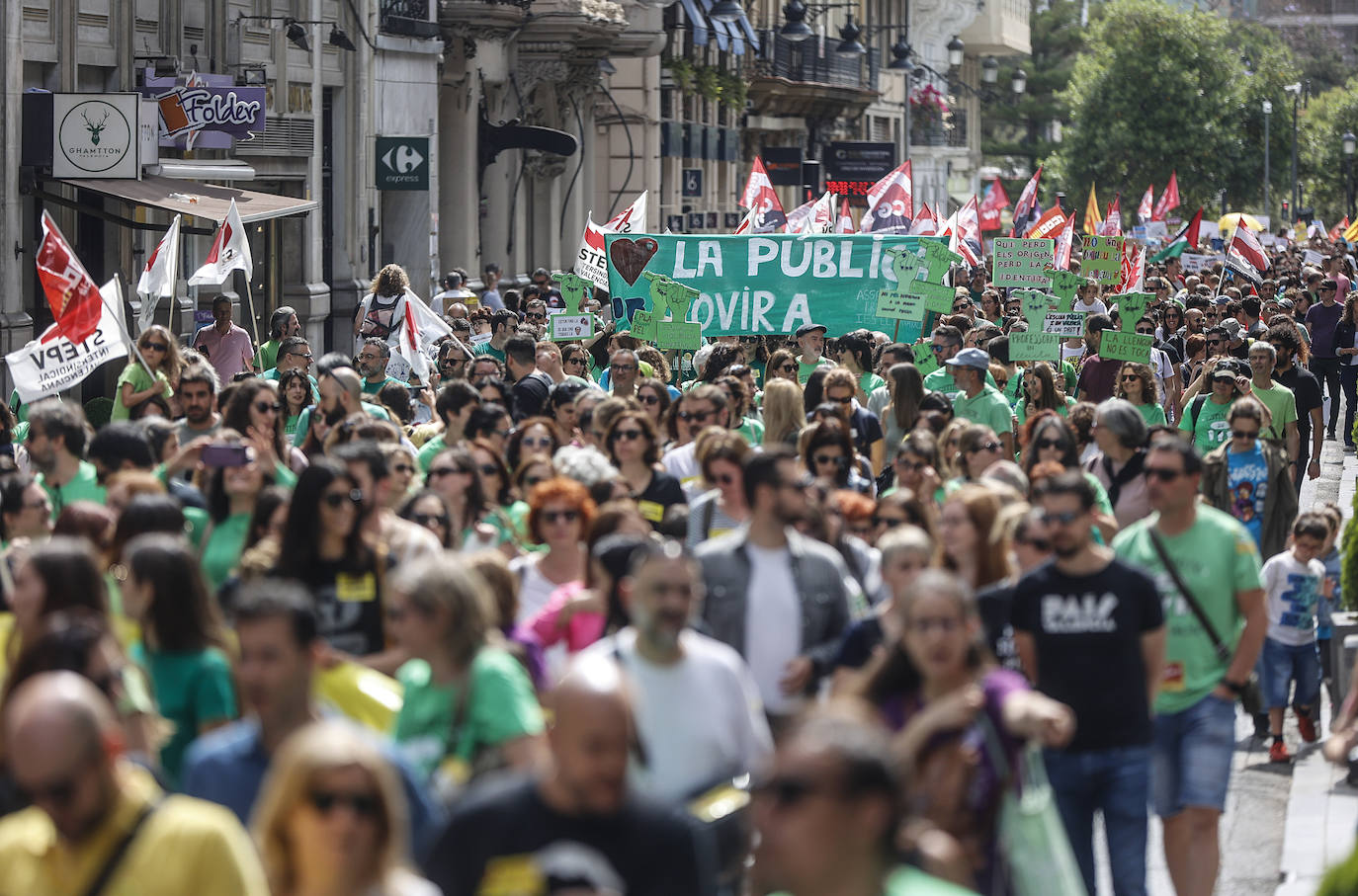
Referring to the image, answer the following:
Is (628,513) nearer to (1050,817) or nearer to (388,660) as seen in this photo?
(388,660)

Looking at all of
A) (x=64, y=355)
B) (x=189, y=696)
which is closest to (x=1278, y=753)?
(x=189, y=696)

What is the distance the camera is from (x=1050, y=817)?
574 cm

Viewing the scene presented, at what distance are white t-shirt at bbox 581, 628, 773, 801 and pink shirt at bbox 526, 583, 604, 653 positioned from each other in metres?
1.06

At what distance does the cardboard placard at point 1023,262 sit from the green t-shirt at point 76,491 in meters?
12.9

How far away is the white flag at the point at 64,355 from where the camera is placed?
12.5m

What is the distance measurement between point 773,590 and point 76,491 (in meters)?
3.41

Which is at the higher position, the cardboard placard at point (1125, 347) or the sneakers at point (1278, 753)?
the cardboard placard at point (1125, 347)

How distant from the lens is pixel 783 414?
11633 millimetres

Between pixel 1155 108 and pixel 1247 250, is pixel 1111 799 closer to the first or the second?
pixel 1247 250

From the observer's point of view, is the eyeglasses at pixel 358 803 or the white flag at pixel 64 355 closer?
the eyeglasses at pixel 358 803

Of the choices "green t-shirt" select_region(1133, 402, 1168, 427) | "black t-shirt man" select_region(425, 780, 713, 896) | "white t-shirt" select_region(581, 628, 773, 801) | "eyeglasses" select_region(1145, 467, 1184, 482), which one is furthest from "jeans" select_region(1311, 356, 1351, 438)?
"black t-shirt man" select_region(425, 780, 713, 896)

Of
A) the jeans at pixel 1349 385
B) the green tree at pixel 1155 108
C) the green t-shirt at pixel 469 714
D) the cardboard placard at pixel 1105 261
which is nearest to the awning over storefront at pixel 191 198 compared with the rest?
the cardboard placard at pixel 1105 261

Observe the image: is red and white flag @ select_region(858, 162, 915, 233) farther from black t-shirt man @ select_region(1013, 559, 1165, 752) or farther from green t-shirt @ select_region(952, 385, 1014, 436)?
black t-shirt man @ select_region(1013, 559, 1165, 752)

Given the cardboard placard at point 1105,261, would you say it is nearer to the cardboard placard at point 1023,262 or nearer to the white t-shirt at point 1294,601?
the cardboard placard at point 1023,262
